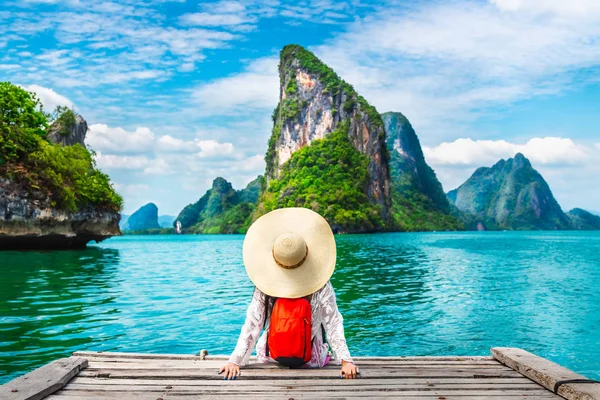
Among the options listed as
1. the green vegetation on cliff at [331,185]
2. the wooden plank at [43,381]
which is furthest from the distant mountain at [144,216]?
the wooden plank at [43,381]

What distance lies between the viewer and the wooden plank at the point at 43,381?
3.01 m

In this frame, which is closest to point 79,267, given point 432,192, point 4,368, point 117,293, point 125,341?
point 117,293

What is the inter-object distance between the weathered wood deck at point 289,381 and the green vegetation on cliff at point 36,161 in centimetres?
2807

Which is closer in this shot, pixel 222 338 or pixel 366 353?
pixel 366 353

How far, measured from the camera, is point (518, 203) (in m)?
159

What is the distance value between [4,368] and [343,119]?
282 feet

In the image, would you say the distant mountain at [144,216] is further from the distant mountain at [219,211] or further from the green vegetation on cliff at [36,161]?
the green vegetation on cliff at [36,161]

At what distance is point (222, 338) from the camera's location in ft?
29.9

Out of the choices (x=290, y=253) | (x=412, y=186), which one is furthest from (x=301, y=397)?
(x=412, y=186)

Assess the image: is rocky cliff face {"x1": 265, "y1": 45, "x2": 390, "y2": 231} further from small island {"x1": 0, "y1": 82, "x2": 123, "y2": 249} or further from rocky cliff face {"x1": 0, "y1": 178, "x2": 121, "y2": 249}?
rocky cliff face {"x1": 0, "y1": 178, "x2": 121, "y2": 249}

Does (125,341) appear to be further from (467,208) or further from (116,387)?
(467,208)

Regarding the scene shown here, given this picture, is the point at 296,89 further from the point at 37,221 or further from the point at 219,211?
the point at 37,221

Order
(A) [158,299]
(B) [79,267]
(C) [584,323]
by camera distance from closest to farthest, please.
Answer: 1. (C) [584,323]
2. (A) [158,299]
3. (B) [79,267]

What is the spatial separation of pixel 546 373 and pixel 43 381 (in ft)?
10.8
